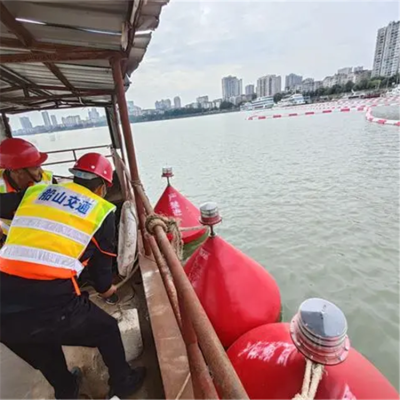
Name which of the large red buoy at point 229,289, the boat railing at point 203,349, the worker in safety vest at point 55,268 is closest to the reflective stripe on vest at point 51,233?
the worker in safety vest at point 55,268

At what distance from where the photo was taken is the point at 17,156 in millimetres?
2186

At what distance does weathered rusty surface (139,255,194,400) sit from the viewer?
1.77 meters

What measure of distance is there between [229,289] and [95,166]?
66.6 inches

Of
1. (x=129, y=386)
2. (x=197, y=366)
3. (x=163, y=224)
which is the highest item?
(x=163, y=224)

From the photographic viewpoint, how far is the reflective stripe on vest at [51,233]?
1458 mm

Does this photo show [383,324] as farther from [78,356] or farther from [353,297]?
[78,356]

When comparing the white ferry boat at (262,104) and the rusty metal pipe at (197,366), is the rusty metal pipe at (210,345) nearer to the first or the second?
the rusty metal pipe at (197,366)

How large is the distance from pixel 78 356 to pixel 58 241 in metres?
1.41

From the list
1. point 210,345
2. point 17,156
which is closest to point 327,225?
point 17,156

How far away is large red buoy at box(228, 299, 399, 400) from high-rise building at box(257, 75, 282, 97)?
5425 inches

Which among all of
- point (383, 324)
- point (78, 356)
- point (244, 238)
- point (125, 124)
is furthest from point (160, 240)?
point (244, 238)

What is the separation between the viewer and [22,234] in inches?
58.9

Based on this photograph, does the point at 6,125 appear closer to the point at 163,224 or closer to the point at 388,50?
the point at 163,224

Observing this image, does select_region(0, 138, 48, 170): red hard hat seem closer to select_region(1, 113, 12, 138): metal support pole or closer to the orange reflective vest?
the orange reflective vest
